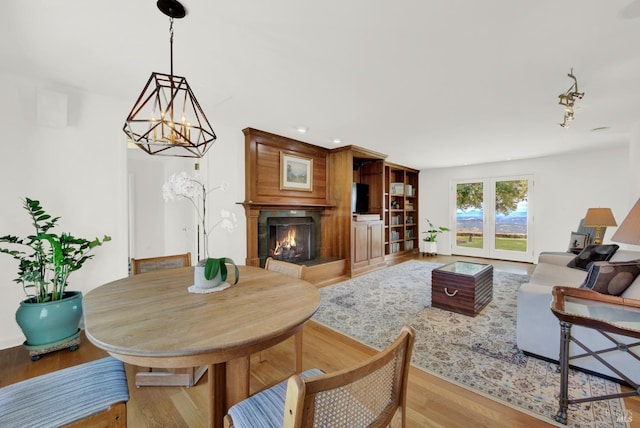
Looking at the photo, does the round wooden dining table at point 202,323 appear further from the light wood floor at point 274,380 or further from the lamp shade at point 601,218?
the lamp shade at point 601,218

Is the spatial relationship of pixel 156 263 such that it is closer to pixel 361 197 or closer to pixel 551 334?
pixel 551 334

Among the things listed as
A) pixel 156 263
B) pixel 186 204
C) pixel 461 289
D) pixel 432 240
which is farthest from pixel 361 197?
pixel 156 263

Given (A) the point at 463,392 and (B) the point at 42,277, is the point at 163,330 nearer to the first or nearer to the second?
(A) the point at 463,392

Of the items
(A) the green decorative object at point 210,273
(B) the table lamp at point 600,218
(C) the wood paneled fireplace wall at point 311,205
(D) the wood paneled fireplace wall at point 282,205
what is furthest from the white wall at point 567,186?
(A) the green decorative object at point 210,273

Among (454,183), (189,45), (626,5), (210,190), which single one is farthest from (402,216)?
(189,45)

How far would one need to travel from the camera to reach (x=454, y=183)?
6.68 meters

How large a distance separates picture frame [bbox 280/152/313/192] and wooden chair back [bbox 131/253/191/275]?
6.39ft

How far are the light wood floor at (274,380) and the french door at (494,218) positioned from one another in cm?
496

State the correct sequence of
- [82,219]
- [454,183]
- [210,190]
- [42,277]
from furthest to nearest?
[454,183]
[210,190]
[82,219]
[42,277]

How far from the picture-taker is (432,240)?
6.75 meters

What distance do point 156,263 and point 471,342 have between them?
9.30 feet

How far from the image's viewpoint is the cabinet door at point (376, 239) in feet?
16.5

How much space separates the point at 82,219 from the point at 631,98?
5573mm

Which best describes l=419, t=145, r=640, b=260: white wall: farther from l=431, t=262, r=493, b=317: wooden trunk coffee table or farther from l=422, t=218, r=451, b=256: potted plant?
l=431, t=262, r=493, b=317: wooden trunk coffee table
